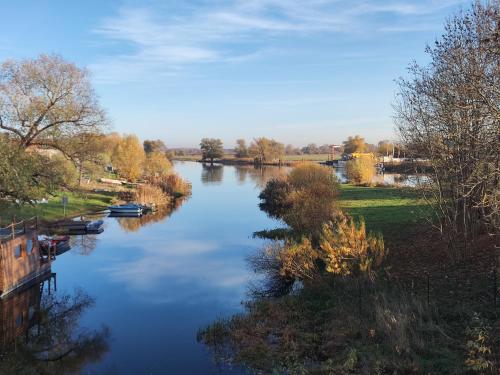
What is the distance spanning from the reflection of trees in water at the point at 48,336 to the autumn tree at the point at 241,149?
141602 mm

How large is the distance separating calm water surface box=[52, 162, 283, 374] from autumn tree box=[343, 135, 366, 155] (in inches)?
4051

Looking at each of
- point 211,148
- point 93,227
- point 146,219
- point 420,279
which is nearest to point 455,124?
point 420,279

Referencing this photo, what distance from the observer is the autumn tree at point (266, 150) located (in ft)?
472

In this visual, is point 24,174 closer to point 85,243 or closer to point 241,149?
point 85,243

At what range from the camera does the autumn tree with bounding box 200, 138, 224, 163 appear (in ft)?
508

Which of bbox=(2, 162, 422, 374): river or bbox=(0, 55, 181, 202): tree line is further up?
bbox=(0, 55, 181, 202): tree line

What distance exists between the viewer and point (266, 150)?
5723 inches

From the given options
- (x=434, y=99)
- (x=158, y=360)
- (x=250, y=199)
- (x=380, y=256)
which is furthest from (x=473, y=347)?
(x=250, y=199)

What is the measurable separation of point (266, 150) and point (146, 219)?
10554 cm

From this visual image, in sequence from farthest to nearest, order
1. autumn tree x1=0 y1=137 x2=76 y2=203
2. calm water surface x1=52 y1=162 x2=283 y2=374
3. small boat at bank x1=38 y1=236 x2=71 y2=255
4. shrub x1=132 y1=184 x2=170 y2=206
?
shrub x1=132 y1=184 x2=170 y2=206, small boat at bank x1=38 y1=236 x2=71 y2=255, autumn tree x1=0 y1=137 x2=76 y2=203, calm water surface x1=52 y1=162 x2=283 y2=374

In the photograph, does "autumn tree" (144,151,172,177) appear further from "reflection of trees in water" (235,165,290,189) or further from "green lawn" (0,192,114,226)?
"reflection of trees in water" (235,165,290,189)

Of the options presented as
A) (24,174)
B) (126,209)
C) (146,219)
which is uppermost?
A: (24,174)

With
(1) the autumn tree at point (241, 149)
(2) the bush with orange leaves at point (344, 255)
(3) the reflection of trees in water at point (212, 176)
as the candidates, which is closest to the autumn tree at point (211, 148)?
(1) the autumn tree at point (241, 149)

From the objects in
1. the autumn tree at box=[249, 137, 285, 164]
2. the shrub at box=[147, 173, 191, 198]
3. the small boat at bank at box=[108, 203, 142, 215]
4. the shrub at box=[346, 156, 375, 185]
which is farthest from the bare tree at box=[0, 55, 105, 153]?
the autumn tree at box=[249, 137, 285, 164]
